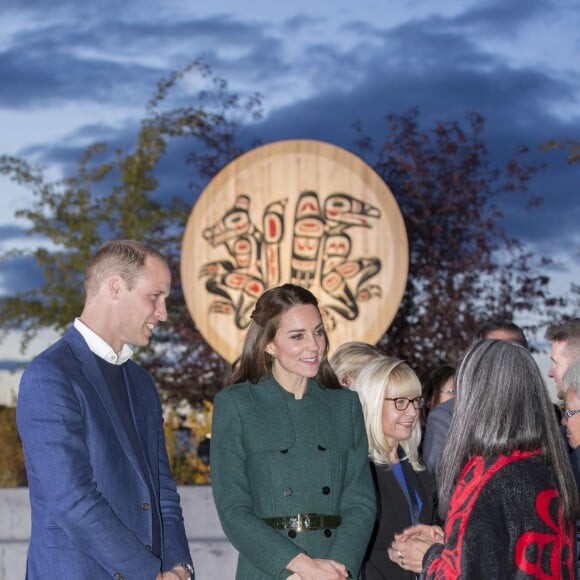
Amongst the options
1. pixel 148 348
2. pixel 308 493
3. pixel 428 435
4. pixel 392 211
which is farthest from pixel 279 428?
pixel 148 348

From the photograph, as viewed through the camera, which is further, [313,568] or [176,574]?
[313,568]

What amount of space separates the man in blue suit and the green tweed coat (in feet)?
0.75

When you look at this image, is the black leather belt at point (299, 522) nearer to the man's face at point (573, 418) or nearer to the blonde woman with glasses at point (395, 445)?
the blonde woman with glasses at point (395, 445)

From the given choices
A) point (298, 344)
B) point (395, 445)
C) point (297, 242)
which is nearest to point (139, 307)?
point (298, 344)

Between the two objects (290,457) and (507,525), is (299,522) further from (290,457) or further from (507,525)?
(507,525)

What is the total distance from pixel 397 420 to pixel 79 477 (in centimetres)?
173

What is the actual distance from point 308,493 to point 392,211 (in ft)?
18.2

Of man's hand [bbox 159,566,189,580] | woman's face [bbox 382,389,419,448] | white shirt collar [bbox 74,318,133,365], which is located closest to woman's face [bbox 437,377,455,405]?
woman's face [bbox 382,389,419,448]

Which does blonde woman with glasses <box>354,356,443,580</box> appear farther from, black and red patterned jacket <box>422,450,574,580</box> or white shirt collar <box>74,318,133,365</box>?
white shirt collar <box>74,318,133,365</box>

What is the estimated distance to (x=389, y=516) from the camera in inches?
178

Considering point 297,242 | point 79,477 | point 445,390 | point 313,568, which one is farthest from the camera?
point 297,242

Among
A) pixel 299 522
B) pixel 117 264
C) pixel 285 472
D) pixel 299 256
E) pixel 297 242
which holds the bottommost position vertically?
pixel 299 522

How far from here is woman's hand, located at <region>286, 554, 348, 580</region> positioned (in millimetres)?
3658

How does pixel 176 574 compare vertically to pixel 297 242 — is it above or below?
below
